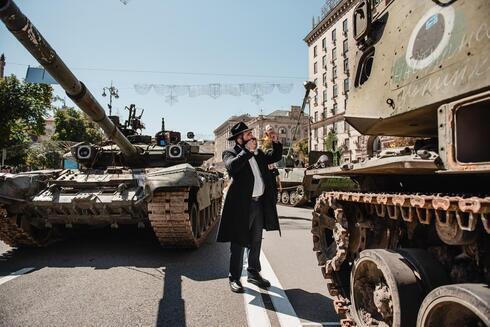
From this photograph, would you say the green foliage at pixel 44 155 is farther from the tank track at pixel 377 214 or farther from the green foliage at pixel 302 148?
the tank track at pixel 377 214

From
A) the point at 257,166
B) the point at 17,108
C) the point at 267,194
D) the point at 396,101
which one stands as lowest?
the point at 267,194

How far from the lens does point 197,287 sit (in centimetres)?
425

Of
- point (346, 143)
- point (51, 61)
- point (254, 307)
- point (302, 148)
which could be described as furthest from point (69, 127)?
point (254, 307)

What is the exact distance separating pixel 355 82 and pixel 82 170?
526cm

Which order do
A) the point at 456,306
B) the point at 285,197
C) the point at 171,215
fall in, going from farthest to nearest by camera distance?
the point at 285,197, the point at 171,215, the point at 456,306

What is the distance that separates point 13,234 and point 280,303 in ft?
14.4

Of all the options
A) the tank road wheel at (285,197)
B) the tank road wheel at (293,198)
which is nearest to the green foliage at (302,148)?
the tank road wheel at (285,197)

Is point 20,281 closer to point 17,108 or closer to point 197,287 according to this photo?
point 197,287

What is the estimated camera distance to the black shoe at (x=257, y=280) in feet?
14.0

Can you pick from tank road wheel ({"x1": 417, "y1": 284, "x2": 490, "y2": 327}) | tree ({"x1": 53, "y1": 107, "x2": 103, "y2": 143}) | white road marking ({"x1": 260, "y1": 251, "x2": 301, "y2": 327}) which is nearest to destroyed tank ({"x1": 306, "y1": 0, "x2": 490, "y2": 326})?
tank road wheel ({"x1": 417, "y1": 284, "x2": 490, "y2": 327})

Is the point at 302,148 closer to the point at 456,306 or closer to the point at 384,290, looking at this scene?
the point at 384,290

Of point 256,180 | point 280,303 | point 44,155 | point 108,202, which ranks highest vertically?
point 44,155

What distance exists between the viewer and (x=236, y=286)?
410 centimetres

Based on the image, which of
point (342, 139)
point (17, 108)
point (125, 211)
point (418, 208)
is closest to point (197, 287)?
point (125, 211)
